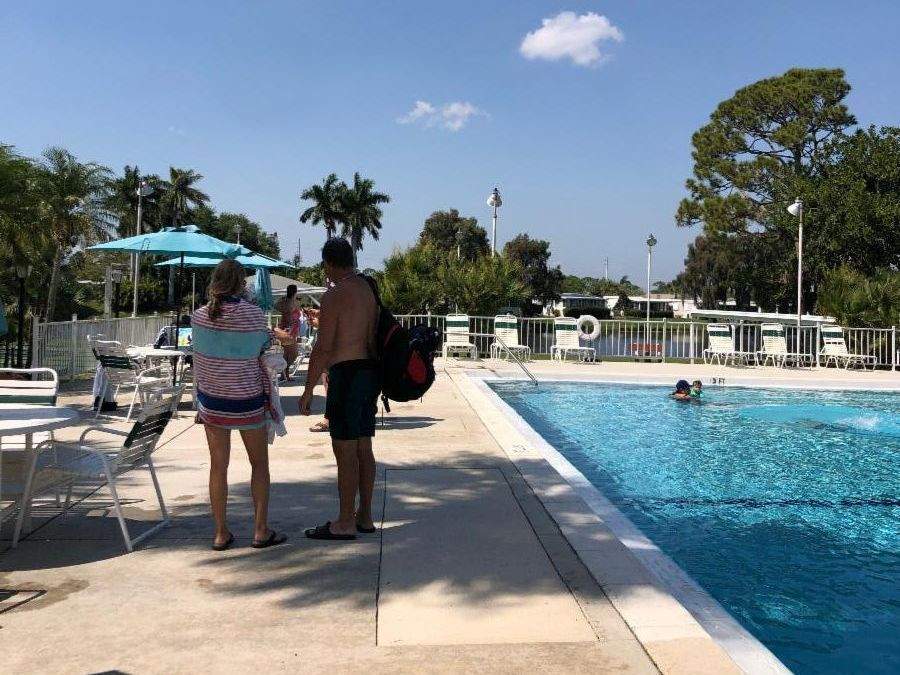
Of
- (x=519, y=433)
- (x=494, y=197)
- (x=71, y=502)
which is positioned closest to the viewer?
(x=71, y=502)

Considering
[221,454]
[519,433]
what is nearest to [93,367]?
[519,433]

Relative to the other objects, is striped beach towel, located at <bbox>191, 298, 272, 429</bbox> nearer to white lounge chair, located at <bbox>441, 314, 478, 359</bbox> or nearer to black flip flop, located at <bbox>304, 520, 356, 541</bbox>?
black flip flop, located at <bbox>304, 520, 356, 541</bbox>

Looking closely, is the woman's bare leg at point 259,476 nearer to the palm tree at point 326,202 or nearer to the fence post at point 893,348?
the fence post at point 893,348

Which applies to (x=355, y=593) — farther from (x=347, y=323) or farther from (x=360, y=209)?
(x=360, y=209)

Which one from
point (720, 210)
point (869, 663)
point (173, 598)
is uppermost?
point (720, 210)

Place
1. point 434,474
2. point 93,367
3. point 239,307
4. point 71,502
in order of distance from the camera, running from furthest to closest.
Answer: point 93,367 < point 434,474 < point 71,502 < point 239,307

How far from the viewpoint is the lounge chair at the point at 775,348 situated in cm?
1842

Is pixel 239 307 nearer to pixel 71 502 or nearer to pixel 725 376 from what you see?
pixel 71 502

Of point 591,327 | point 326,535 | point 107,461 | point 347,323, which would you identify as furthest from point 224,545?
point 591,327

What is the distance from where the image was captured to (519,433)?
772 centimetres

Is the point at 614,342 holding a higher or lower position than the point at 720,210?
lower

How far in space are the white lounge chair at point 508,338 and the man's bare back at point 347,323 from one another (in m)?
13.1

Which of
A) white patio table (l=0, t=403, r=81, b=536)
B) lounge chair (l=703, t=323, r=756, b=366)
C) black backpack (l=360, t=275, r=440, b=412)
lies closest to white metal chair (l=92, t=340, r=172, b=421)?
white patio table (l=0, t=403, r=81, b=536)

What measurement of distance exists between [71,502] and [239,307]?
208 cm
